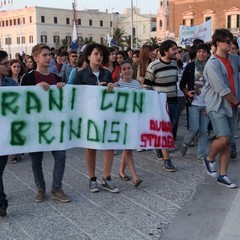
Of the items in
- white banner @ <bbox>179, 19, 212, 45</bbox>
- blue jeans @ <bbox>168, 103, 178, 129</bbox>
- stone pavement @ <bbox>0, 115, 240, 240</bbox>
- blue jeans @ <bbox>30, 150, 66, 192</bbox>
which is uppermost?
white banner @ <bbox>179, 19, 212, 45</bbox>

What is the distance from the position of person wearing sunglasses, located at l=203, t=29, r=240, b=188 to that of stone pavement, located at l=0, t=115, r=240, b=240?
0.48 m

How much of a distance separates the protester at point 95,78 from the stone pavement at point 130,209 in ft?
0.39

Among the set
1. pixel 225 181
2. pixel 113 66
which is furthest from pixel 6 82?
pixel 113 66

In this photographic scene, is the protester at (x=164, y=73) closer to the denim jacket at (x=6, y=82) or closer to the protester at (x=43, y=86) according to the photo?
the protester at (x=43, y=86)

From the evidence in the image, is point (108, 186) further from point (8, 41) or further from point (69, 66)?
point (8, 41)

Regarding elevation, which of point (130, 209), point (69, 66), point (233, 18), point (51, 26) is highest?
point (51, 26)

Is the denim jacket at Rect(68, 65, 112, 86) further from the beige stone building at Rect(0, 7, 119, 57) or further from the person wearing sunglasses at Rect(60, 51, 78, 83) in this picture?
the beige stone building at Rect(0, 7, 119, 57)

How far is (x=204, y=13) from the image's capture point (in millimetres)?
75875

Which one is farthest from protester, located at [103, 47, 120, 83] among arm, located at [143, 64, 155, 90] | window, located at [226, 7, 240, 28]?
window, located at [226, 7, 240, 28]

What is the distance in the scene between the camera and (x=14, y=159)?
6852mm

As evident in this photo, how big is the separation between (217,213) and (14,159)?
11.5 ft

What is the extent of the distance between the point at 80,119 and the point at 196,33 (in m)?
10.2

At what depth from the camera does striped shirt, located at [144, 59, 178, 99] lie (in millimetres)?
6520

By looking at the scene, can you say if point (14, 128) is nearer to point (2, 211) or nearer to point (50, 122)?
point (50, 122)
